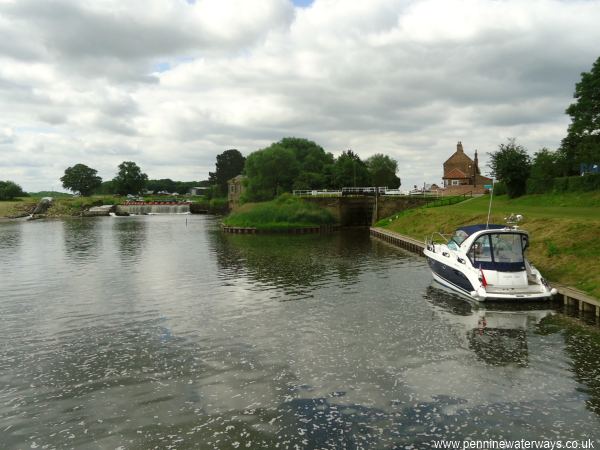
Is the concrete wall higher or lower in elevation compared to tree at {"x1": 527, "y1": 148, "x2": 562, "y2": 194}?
lower

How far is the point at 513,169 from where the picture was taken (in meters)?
65.4

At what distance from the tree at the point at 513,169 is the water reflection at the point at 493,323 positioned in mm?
42815

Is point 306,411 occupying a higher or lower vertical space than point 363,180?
lower

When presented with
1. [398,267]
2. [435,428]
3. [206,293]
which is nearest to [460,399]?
[435,428]

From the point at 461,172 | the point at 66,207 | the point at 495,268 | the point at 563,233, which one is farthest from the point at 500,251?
the point at 66,207

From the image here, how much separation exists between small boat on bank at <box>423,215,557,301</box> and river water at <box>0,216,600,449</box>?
3.21 ft

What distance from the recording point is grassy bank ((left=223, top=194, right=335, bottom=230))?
7694 cm

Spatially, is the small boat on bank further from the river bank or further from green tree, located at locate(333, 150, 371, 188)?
the river bank

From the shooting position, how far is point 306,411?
13414mm

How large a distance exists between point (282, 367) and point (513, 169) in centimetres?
5945

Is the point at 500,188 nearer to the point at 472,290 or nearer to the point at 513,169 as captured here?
the point at 513,169

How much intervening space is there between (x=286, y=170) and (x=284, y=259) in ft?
227

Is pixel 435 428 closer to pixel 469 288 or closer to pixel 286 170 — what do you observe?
pixel 469 288

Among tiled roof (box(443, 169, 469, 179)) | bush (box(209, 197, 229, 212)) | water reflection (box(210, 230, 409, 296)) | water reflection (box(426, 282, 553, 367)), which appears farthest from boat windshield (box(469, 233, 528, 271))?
bush (box(209, 197, 229, 212))
